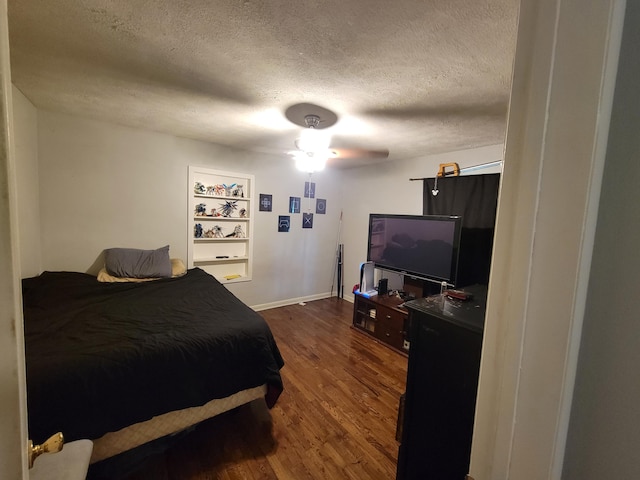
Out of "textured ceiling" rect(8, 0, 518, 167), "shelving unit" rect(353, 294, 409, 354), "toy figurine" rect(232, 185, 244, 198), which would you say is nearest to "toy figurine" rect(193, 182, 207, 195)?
"toy figurine" rect(232, 185, 244, 198)

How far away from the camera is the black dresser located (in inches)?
34.1

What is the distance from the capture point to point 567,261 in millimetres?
422

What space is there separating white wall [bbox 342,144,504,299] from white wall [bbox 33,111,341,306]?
1.07 meters

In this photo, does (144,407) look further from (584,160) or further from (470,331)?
(584,160)

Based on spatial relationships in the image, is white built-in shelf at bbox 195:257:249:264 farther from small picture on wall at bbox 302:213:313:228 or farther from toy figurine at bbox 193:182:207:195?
small picture on wall at bbox 302:213:313:228

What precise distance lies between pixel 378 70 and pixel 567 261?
1.50 m

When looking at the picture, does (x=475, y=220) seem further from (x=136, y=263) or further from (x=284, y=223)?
(x=136, y=263)

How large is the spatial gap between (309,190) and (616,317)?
160 inches

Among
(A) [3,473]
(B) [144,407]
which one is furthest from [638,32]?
(B) [144,407]

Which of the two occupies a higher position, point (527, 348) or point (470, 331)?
point (527, 348)

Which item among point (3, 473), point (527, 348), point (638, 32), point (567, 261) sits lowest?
point (3, 473)

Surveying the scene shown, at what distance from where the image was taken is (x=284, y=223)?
4148 mm

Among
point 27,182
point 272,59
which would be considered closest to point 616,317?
point 272,59

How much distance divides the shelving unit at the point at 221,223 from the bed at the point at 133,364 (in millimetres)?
1371
